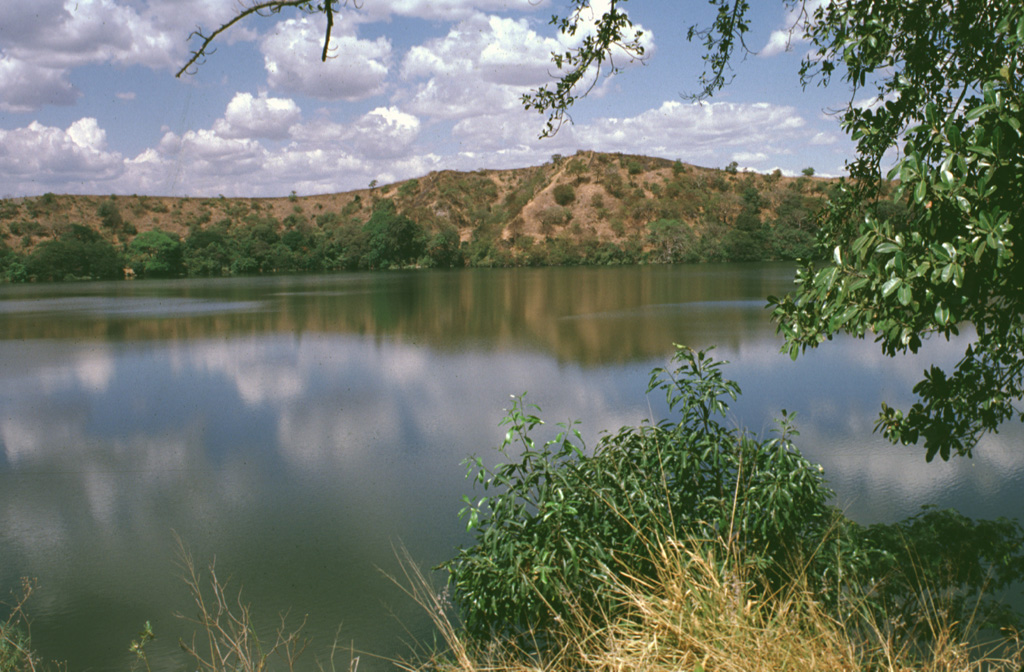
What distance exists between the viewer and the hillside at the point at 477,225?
48531mm

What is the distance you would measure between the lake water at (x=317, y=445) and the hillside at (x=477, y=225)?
32.7 metres

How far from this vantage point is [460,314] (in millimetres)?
20125

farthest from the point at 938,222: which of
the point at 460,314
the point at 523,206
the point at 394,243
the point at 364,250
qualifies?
the point at 523,206

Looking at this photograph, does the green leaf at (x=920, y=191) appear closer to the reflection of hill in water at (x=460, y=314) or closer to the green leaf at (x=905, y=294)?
the green leaf at (x=905, y=294)

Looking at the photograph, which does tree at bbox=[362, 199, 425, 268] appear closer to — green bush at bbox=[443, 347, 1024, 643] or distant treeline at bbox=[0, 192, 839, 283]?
distant treeline at bbox=[0, 192, 839, 283]

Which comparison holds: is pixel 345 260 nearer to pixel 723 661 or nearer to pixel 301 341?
pixel 301 341

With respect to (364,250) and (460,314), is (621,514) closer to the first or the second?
(460,314)

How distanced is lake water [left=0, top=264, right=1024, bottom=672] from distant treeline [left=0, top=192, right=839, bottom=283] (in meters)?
31.6

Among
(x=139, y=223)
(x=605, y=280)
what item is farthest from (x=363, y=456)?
(x=139, y=223)

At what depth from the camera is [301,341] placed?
15688 millimetres

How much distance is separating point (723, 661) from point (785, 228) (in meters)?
49.3

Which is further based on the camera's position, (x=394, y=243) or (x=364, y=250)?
(x=364, y=250)

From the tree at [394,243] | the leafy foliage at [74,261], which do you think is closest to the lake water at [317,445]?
the leafy foliage at [74,261]

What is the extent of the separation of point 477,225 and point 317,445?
52.9 metres
